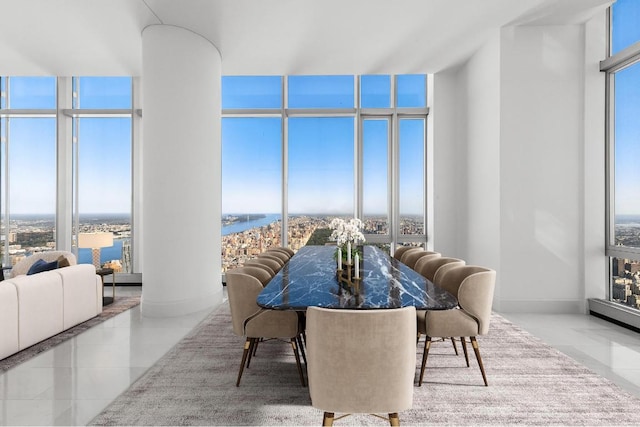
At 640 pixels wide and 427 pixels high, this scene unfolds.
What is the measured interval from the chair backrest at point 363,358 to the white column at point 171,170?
133 inches

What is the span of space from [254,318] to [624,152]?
502cm

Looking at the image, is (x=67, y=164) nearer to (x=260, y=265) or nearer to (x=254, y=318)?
(x=260, y=265)

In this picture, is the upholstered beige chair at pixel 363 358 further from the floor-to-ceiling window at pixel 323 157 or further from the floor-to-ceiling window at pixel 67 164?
the floor-to-ceiling window at pixel 67 164

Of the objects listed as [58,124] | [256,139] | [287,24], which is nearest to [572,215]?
[287,24]

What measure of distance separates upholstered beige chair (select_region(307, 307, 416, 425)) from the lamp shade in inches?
210

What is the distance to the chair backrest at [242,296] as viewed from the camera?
8.12 feet

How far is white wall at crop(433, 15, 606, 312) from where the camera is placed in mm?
4395

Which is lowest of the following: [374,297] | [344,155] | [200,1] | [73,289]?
[73,289]

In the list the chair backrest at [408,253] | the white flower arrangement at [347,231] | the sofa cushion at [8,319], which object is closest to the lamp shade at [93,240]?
the sofa cushion at [8,319]

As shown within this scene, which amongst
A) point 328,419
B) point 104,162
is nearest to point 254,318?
point 328,419

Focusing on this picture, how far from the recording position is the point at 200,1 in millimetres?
3869

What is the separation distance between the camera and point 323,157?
6.42 metres

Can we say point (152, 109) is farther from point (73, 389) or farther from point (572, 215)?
point (572, 215)

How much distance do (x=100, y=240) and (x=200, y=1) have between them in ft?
13.5
